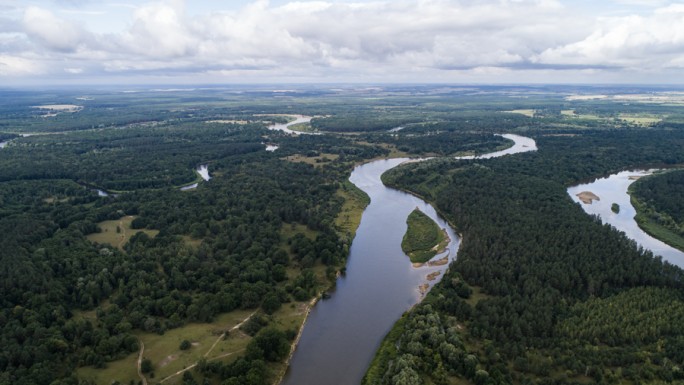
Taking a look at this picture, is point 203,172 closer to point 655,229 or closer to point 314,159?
point 314,159

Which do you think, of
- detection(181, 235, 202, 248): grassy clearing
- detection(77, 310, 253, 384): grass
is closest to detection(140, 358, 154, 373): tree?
detection(77, 310, 253, 384): grass

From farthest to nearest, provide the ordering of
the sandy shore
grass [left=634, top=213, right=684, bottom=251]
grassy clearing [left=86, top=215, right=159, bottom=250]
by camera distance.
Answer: the sandy shore < grass [left=634, top=213, right=684, bottom=251] < grassy clearing [left=86, top=215, right=159, bottom=250]

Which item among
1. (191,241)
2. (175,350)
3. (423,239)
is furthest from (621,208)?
(175,350)

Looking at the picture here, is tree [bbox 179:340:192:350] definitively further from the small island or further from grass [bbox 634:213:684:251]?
grass [bbox 634:213:684:251]

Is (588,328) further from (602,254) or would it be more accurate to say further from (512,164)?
(512,164)

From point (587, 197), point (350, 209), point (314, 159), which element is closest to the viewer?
point (350, 209)

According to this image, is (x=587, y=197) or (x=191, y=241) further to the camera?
(x=587, y=197)

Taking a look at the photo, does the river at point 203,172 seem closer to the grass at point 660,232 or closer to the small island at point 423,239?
the small island at point 423,239

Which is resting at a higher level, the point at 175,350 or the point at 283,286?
the point at 283,286
